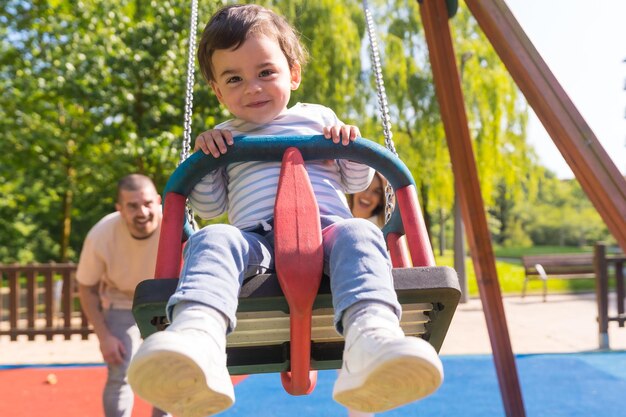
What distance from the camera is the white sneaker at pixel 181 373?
1282 millimetres

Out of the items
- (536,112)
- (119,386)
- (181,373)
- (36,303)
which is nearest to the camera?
(181,373)

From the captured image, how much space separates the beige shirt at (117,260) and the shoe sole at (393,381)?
2290 mm

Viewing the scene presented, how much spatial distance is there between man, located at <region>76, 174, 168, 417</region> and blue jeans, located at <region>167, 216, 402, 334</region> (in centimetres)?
184

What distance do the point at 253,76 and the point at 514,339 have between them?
6.30 metres

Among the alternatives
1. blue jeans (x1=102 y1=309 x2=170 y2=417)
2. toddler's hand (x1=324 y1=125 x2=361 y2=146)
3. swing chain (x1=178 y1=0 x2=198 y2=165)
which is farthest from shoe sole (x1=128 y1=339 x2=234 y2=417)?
blue jeans (x1=102 y1=309 x2=170 y2=417)

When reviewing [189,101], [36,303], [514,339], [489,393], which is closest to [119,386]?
[189,101]

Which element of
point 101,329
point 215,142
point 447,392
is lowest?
point 447,392

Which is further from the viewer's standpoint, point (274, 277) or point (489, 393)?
point (489, 393)

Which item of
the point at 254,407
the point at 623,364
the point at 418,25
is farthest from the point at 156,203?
the point at 418,25

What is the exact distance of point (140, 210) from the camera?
3.43 metres

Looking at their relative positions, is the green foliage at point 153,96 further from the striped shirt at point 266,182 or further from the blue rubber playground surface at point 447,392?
the striped shirt at point 266,182

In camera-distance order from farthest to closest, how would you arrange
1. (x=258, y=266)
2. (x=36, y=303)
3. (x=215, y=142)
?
1. (x=36, y=303)
2. (x=215, y=142)
3. (x=258, y=266)

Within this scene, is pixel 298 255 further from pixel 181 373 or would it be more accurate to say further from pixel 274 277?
pixel 181 373

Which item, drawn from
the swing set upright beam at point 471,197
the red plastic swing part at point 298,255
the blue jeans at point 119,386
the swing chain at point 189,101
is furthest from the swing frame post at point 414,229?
the blue jeans at point 119,386
